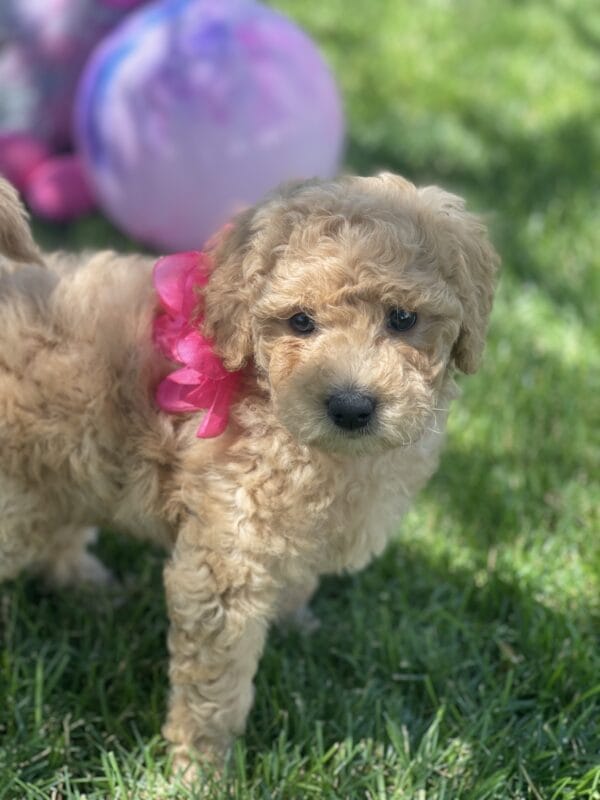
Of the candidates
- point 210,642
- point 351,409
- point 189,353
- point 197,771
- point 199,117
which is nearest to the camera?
point 351,409

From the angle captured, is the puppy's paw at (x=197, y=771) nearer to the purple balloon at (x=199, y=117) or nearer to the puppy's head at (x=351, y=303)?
the puppy's head at (x=351, y=303)

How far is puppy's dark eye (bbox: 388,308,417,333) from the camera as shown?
2791 millimetres

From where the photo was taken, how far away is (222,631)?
3123 mm

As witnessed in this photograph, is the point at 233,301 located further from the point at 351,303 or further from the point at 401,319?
the point at 401,319

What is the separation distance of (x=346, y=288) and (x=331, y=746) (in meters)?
1.74

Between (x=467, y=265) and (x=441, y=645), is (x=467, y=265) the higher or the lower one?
the higher one

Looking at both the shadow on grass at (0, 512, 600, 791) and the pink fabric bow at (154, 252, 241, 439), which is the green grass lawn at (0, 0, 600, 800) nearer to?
the shadow on grass at (0, 512, 600, 791)

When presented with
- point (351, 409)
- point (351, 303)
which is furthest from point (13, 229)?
point (351, 409)

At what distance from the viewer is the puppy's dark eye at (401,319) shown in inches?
110

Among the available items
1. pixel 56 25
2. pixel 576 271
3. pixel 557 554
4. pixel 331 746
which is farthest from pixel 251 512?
pixel 56 25

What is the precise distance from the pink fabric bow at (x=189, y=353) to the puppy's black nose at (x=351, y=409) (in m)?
0.44

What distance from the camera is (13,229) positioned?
3.02m

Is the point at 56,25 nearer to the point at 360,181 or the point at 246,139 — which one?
the point at 246,139

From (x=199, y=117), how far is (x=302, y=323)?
2979mm
